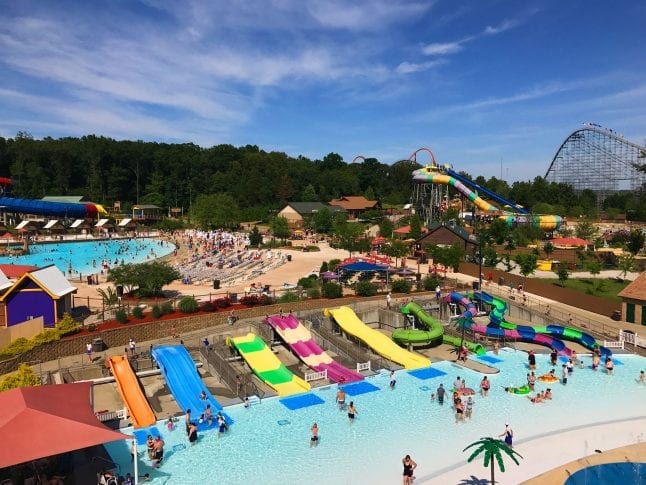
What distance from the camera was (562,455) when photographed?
13203 millimetres

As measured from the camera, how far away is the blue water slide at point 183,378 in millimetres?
16172

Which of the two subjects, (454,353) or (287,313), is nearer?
(454,353)

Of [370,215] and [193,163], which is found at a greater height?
[193,163]

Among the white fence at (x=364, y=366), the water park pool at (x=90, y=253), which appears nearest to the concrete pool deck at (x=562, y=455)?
the white fence at (x=364, y=366)

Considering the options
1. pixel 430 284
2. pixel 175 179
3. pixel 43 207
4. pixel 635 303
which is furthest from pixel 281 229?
pixel 175 179

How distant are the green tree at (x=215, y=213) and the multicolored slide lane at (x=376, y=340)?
1906 inches

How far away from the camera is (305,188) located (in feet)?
328

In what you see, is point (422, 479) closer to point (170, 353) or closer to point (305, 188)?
point (170, 353)

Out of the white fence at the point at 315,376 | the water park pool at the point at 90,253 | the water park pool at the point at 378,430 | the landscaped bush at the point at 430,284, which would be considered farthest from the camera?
the water park pool at the point at 90,253

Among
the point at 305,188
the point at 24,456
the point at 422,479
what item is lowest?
the point at 422,479

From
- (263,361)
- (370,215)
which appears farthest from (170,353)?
(370,215)

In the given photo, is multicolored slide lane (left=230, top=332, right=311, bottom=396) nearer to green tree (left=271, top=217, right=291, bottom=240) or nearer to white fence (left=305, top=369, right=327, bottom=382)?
white fence (left=305, top=369, right=327, bottom=382)

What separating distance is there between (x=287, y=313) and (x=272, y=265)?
632 inches

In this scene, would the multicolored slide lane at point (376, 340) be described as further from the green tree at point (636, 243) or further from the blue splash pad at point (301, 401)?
the green tree at point (636, 243)
